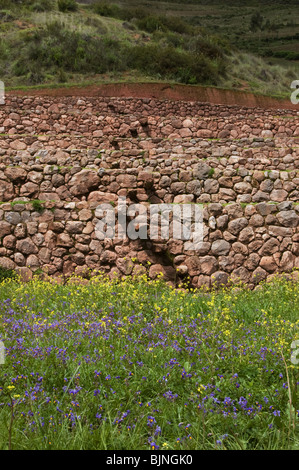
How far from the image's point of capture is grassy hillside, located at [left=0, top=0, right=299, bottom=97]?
925 inches

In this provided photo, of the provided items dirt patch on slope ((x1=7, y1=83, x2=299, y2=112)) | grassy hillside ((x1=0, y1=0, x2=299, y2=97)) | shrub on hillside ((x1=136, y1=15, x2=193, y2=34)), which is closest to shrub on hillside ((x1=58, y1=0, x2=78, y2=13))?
grassy hillside ((x1=0, y1=0, x2=299, y2=97))

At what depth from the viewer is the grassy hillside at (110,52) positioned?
925 inches

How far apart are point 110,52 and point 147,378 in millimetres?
24347

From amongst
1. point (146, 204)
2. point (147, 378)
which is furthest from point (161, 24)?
point (147, 378)

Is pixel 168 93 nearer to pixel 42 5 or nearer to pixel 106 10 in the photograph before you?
pixel 42 5

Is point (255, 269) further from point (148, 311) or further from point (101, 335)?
point (101, 335)

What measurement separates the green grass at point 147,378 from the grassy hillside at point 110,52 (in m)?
19.2

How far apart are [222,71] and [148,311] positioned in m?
24.4

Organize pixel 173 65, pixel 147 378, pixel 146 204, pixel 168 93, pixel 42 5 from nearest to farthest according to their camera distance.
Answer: pixel 147 378 < pixel 146 204 < pixel 168 93 < pixel 173 65 < pixel 42 5

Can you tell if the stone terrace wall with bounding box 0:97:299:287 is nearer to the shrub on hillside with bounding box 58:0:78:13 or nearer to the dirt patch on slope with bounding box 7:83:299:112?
the dirt patch on slope with bounding box 7:83:299:112

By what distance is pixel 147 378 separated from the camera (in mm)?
3666

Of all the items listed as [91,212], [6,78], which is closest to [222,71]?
[6,78]

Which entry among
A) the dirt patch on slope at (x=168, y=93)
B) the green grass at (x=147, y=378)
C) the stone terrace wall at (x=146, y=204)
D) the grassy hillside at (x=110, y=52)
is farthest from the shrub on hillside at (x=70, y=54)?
the green grass at (x=147, y=378)
